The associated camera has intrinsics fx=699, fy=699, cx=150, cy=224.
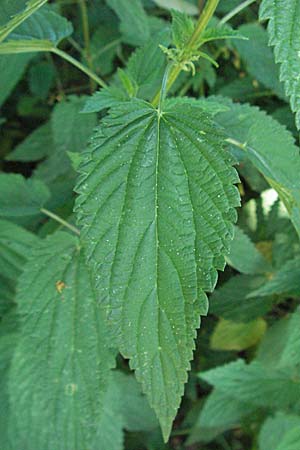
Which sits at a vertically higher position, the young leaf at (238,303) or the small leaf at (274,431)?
the young leaf at (238,303)

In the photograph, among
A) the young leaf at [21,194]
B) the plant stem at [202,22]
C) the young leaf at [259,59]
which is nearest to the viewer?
the plant stem at [202,22]

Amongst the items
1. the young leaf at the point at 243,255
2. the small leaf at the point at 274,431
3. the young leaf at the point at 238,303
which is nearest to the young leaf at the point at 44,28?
the young leaf at the point at 243,255

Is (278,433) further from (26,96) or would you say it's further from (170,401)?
(26,96)

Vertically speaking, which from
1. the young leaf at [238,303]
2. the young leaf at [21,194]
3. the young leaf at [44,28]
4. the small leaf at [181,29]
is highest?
the small leaf at [181,29]

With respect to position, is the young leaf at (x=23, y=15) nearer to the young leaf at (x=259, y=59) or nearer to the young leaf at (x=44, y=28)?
the young leaf at (x=44, y=28)

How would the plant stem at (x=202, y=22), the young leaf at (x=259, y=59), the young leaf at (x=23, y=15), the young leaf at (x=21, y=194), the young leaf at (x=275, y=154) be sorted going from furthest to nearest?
the young leaf at (x=259, y=59), the young leaf at (x=21, y=194), the young leaf at (x=275, y=154), the plant stem at (x=202, y=22), the young leaf at (x=23, y=15)

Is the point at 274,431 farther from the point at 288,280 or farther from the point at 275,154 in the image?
the point at 275,154

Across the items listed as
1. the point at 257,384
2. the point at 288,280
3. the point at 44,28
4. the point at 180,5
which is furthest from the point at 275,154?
the point at 180,5

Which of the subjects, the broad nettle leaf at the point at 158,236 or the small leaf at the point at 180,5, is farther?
the small leaf at the point at 180,5
